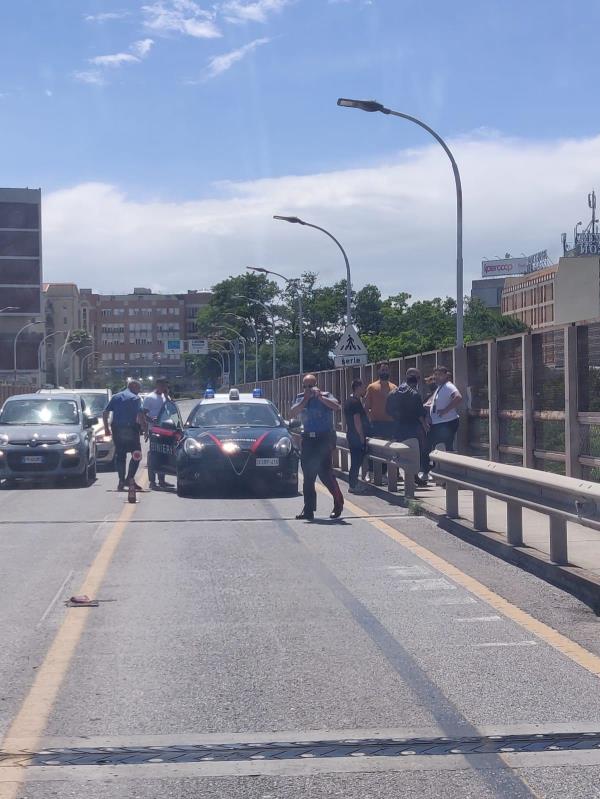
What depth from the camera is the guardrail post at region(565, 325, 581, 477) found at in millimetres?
14070

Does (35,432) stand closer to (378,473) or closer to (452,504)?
(378,473)

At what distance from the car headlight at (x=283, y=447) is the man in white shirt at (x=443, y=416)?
2.12 meters

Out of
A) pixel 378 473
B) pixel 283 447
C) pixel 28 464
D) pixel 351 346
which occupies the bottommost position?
pixel 378 473

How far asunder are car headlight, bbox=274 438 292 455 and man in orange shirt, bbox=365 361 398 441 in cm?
187

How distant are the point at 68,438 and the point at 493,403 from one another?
7.33 metres

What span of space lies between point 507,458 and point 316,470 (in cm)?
412

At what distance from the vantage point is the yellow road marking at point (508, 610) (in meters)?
6.72

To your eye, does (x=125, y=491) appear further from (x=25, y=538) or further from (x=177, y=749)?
(x=177, y=749)

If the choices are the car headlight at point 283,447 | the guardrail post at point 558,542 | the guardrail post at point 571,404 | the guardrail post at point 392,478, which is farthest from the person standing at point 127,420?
the guardrail post at point 558,542

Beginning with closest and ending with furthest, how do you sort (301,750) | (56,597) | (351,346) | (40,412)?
(301,750) → (56,597) → (40,412) → (351,346)

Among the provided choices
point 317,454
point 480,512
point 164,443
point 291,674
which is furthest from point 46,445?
point 291,674

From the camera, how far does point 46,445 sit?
2011cm

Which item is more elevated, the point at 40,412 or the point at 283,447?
the point at 40,412

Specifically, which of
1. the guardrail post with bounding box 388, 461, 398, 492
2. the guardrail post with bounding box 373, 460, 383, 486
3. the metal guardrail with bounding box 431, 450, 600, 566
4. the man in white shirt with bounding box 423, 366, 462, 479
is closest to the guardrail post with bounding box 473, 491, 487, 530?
the metal guardrail with bounding box 431, 450, 600, 566
